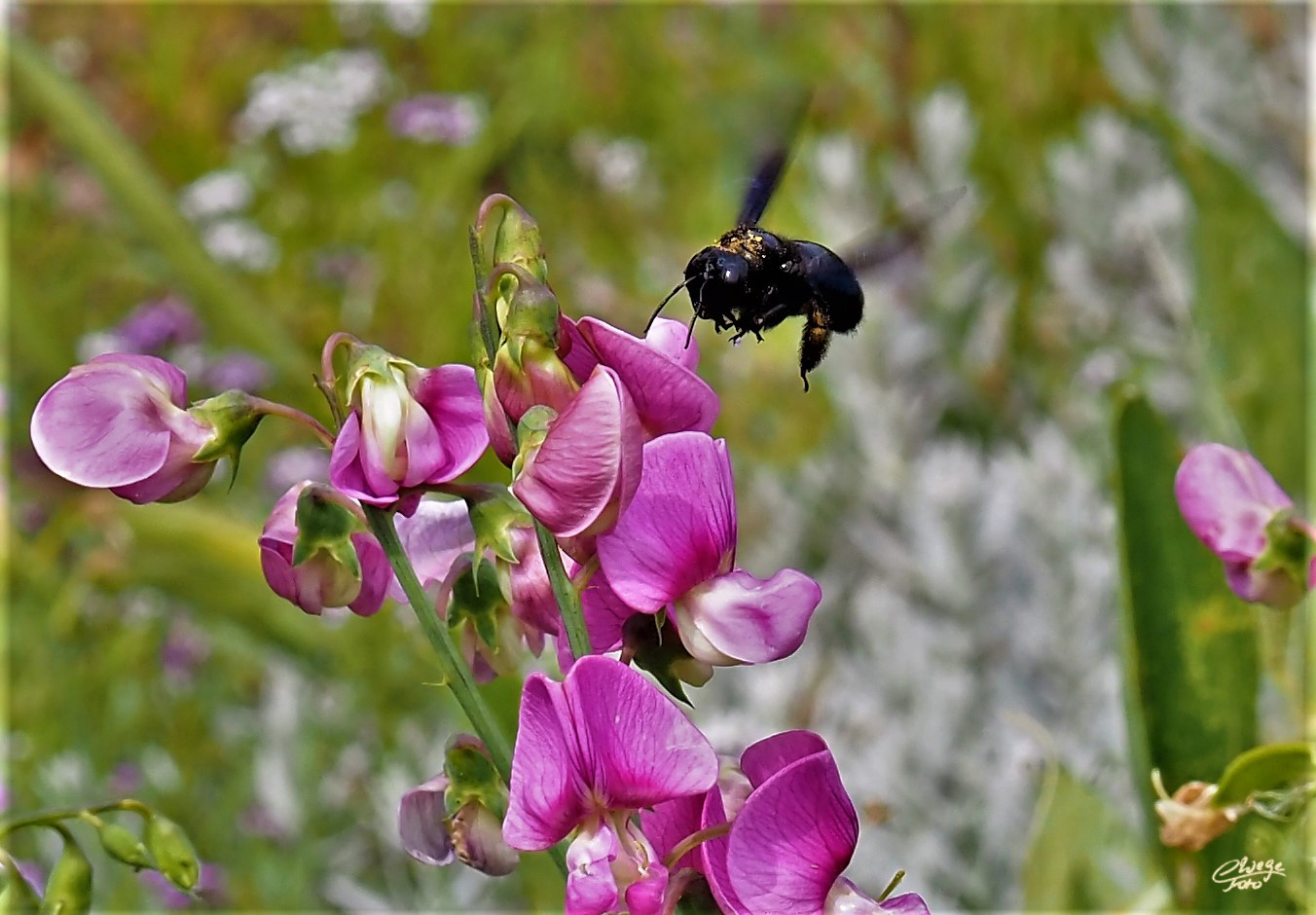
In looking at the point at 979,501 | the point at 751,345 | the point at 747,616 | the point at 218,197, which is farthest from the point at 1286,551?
the point at 218,197

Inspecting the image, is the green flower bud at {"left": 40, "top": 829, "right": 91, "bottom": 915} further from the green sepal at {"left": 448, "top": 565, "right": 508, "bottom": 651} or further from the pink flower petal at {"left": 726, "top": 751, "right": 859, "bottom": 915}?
the pink flower petal at {"left": 726, "top": 751, "right": 859, "bottom": 915}

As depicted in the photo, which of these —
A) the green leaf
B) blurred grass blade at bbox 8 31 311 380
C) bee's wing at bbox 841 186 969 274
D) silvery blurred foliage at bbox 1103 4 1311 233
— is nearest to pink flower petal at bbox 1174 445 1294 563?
bee's wing at bbox 841 186 969 274

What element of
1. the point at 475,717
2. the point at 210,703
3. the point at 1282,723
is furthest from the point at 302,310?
the point at 475,717

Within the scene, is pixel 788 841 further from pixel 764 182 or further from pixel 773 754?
pixel 764 182

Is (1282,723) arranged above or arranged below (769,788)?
below

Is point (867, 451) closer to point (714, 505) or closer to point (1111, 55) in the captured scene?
point (1111, 55)
